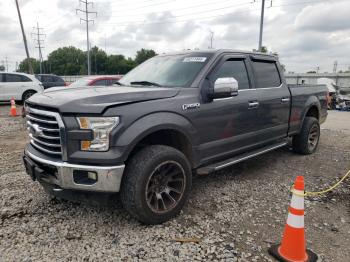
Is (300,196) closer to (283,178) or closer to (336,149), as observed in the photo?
(283,178)

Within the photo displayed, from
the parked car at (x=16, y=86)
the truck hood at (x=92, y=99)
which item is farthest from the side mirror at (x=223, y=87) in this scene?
the parked car at (x=16, y=86)

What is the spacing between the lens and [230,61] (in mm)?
4383

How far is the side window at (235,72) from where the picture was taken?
4160 millimetres

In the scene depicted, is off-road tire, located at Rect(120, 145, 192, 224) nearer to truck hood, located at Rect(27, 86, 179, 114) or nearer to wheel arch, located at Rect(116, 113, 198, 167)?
wheel arch, located at Rect(116, 113, 198, 167)

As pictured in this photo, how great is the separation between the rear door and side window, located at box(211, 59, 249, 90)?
0.21 metres

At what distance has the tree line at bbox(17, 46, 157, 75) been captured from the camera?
85.6 metres

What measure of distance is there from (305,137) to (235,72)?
8.16ft

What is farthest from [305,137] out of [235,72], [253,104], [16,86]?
[16,86]

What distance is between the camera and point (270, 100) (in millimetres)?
4895

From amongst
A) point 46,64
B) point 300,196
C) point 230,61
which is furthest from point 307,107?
point 46,64

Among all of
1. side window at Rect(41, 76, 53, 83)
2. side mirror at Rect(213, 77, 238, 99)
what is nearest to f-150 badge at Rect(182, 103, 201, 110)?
side mirror at Rect(213, 77, 238, 99)

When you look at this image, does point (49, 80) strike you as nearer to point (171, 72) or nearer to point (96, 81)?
point (96, 81)

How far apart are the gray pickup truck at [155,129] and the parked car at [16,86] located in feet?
40.6

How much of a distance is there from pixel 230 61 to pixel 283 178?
201 cm
